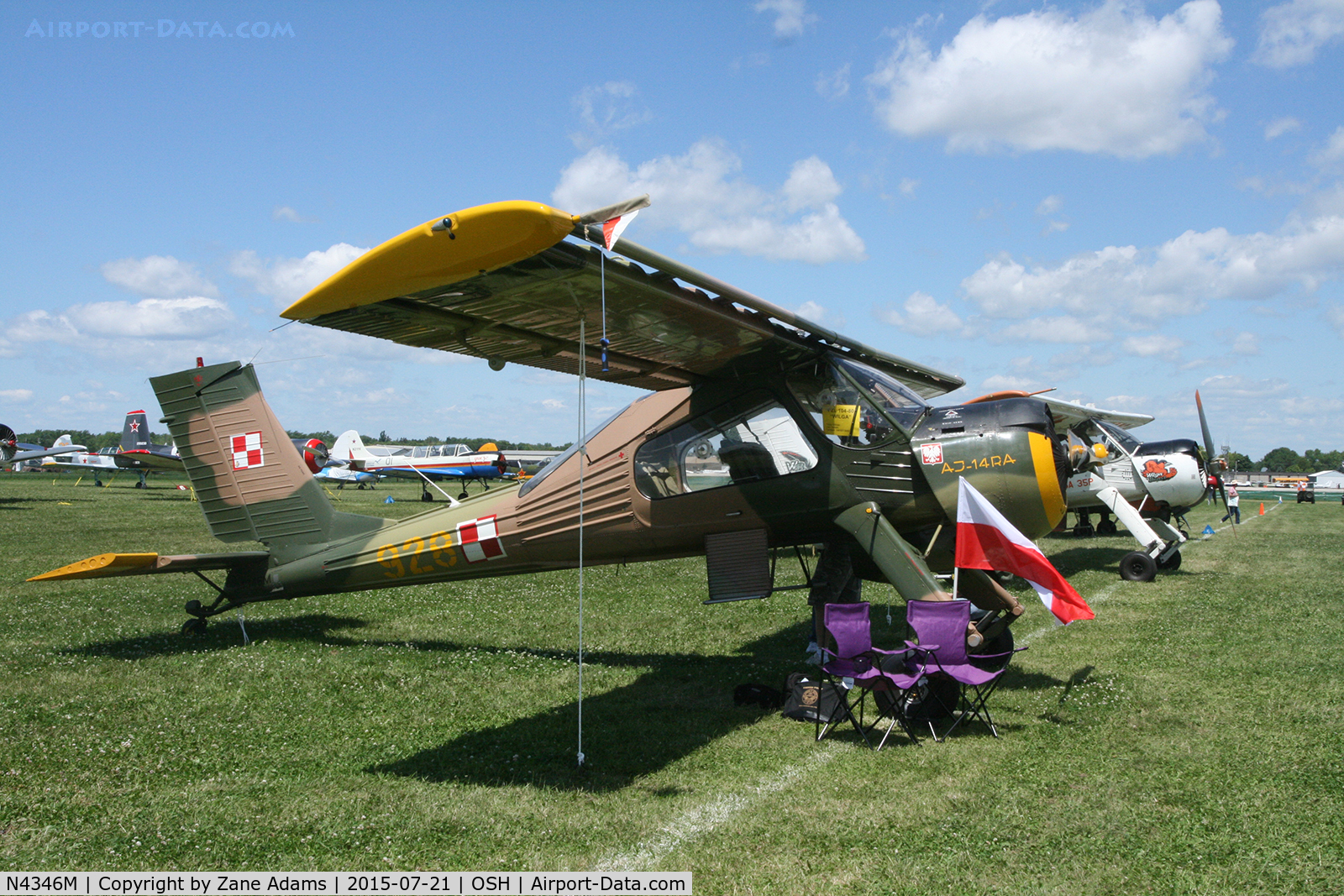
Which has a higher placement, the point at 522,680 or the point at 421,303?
the point at 421,303

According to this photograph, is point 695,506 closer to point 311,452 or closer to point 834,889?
point 834,889

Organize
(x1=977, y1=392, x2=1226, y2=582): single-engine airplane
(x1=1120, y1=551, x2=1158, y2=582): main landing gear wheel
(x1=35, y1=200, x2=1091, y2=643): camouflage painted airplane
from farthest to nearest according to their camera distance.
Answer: (x1=977, y1=392, x2=1226, y2=582): single-engine airplane < (x1=1120, y1=551, x2=1158, y2=582): main landing gear wheel < (x1=35, y1=200, x2=1091, y2=643): camouflage painted airplane

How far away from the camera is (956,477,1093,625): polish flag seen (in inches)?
235

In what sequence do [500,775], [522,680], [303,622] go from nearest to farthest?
[500,775] → [522,680] → [303,622]

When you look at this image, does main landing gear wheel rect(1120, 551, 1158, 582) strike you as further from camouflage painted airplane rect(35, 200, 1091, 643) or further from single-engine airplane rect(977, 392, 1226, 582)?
camouflage painted airplane rect(35, 200, 1091, 643)

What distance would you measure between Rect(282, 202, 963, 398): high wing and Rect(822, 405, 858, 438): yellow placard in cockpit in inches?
22.7

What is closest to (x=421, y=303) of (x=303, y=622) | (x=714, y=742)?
(x=714, y=742)

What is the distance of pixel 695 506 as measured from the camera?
7.15m

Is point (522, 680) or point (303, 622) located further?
point (303, 622)

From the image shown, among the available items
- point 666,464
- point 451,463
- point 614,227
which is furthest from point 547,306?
point 451,463

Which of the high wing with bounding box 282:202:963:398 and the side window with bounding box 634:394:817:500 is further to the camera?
the side window with bounding box 634:394:817:500

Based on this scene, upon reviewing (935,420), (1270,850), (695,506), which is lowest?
(1270,850)

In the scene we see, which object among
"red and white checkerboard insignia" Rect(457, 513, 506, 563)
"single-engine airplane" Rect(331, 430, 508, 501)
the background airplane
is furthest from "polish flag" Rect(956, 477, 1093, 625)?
the background airplane

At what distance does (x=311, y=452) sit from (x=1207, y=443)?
3136 centimetres
